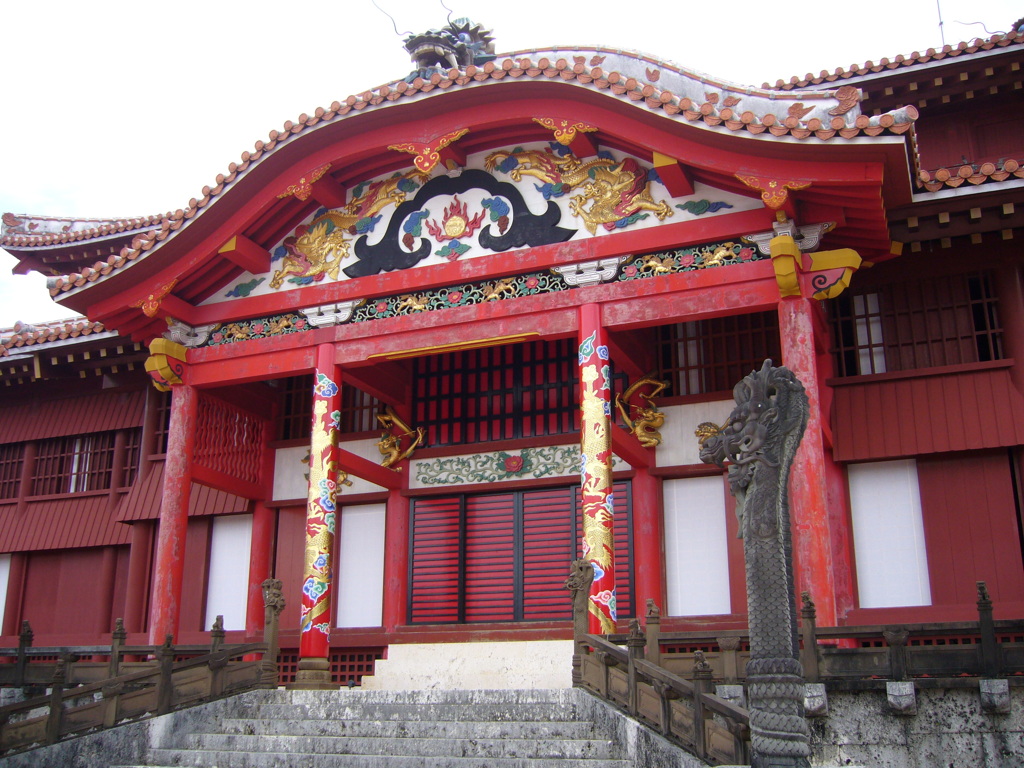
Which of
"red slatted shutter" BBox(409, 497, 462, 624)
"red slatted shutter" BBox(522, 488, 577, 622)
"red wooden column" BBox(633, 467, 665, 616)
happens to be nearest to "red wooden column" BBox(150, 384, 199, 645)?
"red slatted shutter" BBox(409, 497, 462, 624)

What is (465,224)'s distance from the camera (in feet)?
39.3

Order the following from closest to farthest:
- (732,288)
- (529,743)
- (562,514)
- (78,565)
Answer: (529,743), (732,288), (562,514), (78,565)

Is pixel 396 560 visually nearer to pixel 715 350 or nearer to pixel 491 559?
pixel 491 559

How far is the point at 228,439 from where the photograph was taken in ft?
46.1

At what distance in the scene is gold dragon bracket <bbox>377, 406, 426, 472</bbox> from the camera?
1363cm

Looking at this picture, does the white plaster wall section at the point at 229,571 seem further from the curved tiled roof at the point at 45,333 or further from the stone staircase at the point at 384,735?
the stone staircase at the point at 384,735

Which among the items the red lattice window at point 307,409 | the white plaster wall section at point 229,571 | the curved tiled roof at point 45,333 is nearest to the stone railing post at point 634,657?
the red lattice window at point 307,409

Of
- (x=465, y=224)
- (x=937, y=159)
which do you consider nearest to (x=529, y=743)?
(x=465, y=224)

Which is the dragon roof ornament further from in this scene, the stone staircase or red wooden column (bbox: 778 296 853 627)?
the stone staircase

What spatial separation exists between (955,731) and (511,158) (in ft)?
24.6

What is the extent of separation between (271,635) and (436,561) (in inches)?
115

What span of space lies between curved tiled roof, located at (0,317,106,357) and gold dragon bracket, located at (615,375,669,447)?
6.92 m

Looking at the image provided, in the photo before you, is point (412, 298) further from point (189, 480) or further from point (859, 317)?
point (859, 317)

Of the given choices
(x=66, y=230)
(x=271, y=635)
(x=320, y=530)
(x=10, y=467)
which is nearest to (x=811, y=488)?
(x=320, y=530)
